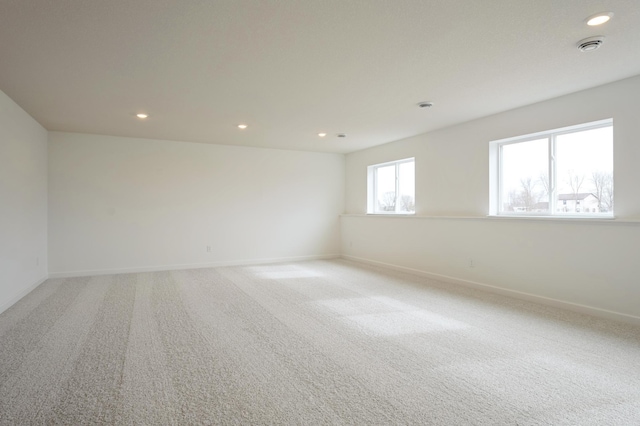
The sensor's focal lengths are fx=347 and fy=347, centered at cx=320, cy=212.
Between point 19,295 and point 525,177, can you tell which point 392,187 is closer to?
point 525,177

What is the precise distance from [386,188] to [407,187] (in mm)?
636

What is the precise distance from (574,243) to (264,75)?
3652mm

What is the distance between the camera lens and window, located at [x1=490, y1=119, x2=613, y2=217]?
147 inches

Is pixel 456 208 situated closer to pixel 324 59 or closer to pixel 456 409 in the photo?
pixel 324 59

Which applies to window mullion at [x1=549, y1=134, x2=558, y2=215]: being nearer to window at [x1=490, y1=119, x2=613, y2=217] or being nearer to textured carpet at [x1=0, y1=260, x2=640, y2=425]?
window at [x1=490, y1=119, x2=613, y2=217]

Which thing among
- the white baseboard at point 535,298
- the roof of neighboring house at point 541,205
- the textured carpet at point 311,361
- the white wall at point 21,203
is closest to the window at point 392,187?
the white baseboard at point 535,298

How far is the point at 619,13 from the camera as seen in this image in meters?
2.22

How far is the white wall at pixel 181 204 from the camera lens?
560cm

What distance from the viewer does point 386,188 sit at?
700cm

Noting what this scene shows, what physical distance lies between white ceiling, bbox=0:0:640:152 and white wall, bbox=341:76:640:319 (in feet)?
0.99

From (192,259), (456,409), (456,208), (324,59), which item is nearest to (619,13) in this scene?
(324,59)

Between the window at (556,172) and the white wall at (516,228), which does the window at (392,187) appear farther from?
the window at (556,172)

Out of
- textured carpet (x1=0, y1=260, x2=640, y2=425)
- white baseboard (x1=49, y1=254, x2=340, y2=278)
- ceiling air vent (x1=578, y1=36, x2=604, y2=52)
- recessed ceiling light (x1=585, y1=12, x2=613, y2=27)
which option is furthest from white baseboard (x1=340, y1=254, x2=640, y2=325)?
recessed ceiling light (x1=585, y1=12, x2=613, y2=27)

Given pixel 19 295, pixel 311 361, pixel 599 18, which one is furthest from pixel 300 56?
pixel 19 295
